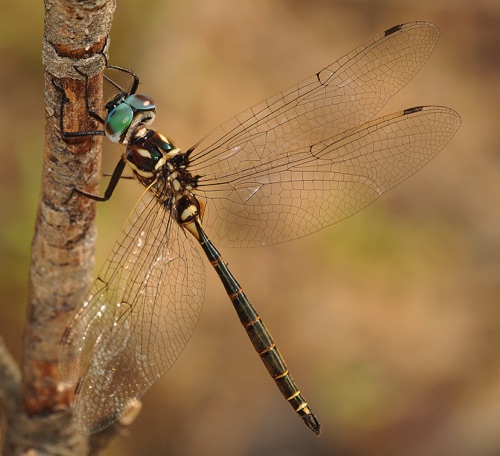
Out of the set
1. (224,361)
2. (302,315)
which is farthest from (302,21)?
(224,361)

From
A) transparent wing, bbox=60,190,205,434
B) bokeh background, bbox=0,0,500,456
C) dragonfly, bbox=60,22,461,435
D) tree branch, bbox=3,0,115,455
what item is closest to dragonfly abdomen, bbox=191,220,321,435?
dragonfly, bbox=60,22,461,435

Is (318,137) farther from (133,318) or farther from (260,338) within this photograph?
(133,318)

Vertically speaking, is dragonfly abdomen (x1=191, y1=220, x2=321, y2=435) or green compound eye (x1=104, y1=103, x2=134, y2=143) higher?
green compound eye (x1=104, y1=103, x2=134, y2=143)

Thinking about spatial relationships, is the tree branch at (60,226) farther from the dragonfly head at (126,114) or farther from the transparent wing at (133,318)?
the dragonfly head at (126,114)

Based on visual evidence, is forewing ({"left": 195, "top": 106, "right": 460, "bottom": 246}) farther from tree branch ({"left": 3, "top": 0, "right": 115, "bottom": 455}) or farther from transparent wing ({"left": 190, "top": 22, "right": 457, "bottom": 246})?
tree branch ({"left": 3, "top": 0, "right": 115, "bottom": 455})

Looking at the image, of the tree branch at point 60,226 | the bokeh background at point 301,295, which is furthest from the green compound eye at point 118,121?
the bokeh background at point 301,295

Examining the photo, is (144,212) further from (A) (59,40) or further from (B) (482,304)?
(B) (482,304)
